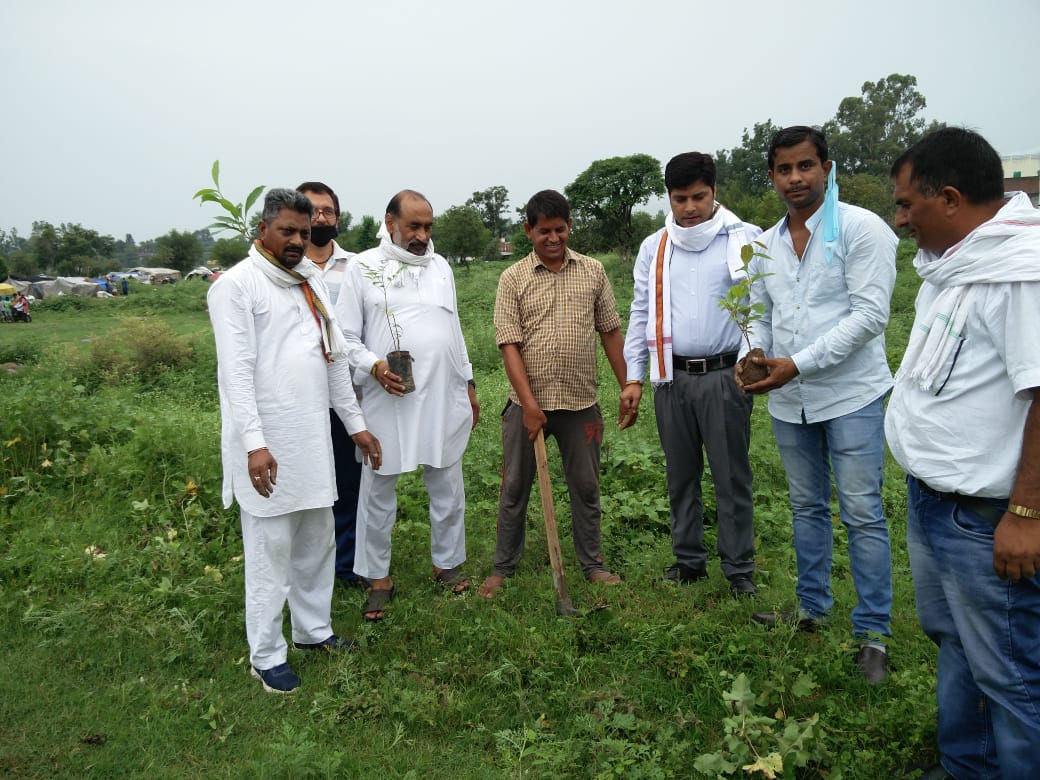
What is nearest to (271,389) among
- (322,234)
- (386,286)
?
(386,286)

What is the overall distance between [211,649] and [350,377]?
1507 mm

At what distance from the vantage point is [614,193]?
34.7 metres

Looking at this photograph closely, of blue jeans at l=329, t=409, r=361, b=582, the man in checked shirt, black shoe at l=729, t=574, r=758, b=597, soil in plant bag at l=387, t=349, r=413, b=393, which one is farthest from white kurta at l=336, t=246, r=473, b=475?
black shoe at l=729, t=574, r=758, b=597

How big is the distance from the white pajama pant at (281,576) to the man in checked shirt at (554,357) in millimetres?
908

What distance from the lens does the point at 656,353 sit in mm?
3686

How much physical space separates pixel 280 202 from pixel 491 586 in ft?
7.30

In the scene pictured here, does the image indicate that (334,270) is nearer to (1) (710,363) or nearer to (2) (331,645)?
(2) (331,645)

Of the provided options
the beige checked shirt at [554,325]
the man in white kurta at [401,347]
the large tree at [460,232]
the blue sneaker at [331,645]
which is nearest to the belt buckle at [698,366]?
the beige checked shirt at [554,325]

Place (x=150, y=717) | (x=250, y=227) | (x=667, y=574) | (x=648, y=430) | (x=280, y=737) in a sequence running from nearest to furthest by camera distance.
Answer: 1. (x=280, y=737)
2. (x=150, y=717)
3. (x=250, y=227)
4. (x=667, y=574)
5. (x=648, y=430)

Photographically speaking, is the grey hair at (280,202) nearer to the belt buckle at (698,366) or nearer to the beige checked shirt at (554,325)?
the beige checked shirt at (554,325)

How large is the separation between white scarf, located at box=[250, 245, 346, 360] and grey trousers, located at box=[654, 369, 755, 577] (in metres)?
1.61

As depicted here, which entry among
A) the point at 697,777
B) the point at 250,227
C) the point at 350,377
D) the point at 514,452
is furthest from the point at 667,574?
the point at 250,227

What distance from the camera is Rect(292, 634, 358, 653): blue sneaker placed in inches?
139

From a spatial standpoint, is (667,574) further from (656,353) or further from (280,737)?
(280,737)
